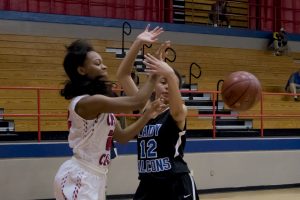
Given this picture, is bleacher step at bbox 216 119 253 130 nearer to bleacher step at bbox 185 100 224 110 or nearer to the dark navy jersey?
bleacher step at bbox 185 100 224 110

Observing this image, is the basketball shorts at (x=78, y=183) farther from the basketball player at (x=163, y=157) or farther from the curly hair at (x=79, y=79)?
the basketball player at (x=163, y=157)

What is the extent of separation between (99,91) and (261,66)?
1121 centimetres

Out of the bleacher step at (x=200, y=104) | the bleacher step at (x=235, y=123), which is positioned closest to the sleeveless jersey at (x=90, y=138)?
the bleacher step at (x=235, y=123)

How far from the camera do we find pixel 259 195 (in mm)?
8797

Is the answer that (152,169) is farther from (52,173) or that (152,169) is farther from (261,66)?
(261,66)

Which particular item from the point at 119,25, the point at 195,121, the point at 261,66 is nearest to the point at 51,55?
the point at 119,25

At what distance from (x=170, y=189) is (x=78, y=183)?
806mm

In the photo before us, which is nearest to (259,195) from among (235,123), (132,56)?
(235,123)

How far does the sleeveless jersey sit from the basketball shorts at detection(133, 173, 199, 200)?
623 millimetres

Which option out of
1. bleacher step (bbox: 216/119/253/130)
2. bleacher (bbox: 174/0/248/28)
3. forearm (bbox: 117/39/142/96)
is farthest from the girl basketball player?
bleacher (bbox: 174/0/248/28)

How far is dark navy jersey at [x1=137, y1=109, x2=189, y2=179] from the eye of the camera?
140 inches

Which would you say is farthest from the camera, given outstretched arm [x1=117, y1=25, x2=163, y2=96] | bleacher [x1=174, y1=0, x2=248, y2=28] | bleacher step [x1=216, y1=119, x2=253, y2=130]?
bleacher [x1=174, y1=0, x2=248, y2=28]

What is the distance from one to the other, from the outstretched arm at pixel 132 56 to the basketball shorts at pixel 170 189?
27.8 inches

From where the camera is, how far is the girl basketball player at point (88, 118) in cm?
296
